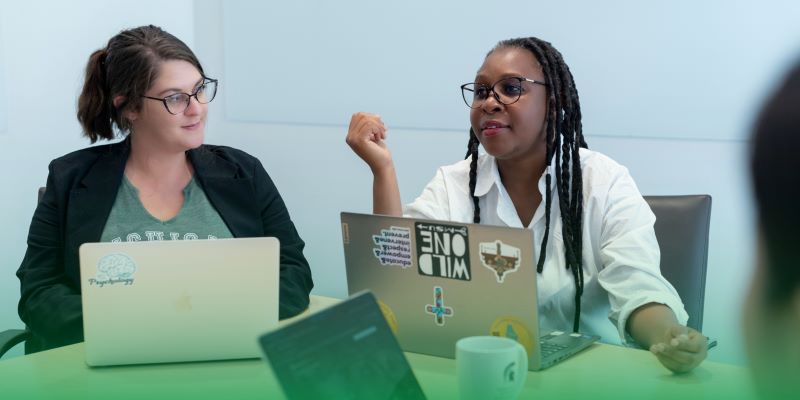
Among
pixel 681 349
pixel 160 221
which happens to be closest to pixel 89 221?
pixel 160 221

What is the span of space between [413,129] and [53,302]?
5.53ft

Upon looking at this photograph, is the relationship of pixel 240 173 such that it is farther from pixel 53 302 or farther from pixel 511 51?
pixel 511 51

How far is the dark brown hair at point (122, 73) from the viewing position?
85.9 inches

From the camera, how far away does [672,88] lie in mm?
2686

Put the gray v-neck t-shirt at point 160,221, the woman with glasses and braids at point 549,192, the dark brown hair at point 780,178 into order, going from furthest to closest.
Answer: the gray v-neck t-shirt at point 160,221
the woman with glasses and braids at point 549,192
the dark brown hair at point 780,178

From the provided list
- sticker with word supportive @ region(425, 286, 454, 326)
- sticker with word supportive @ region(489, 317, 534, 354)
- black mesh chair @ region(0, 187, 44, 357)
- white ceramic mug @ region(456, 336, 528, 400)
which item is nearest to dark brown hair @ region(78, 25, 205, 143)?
black mesh chair @ region(0, 187, 44, 357)

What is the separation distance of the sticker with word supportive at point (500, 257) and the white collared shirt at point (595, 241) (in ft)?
1.18

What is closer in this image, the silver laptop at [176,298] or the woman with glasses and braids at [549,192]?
the silver laptop at [176,298]

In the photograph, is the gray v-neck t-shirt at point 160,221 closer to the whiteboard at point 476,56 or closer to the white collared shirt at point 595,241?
the white collared shirt at point 595,241

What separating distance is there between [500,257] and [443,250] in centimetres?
10

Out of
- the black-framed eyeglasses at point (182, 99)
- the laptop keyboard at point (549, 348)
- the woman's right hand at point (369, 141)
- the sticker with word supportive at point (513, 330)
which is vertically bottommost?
the laptop keyboard at point (549, 348)

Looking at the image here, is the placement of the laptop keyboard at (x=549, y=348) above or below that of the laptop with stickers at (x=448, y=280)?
below

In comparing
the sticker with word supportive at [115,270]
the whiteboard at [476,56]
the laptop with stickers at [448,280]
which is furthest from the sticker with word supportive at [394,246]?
the whiteboard at [476,56]

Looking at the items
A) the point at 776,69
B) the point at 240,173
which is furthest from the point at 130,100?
the point at 776,69
